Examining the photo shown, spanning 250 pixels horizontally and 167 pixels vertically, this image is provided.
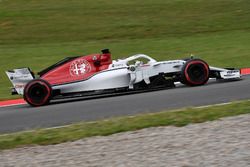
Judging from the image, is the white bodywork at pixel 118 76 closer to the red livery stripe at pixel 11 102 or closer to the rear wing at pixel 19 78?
the rear wing at pixel 19 78

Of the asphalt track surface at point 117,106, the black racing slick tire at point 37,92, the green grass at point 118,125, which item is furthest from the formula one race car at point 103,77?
the green grass at point 118,125

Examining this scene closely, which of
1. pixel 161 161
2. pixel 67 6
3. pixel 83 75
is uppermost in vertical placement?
pixel 67 6

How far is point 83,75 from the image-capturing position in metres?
12.8

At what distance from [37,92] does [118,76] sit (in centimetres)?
192

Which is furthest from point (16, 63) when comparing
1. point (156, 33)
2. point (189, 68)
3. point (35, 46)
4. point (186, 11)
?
point (186, 11)

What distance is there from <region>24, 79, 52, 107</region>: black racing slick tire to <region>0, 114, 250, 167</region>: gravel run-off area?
5.33m

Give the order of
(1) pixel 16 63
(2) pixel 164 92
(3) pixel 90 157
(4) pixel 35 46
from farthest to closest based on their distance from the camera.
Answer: (4) pixel 35 46, (1) pixel 16 63, (2) pixel 164 92, (3) pixel 90 157

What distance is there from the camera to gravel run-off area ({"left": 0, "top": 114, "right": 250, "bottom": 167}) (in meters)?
5.96

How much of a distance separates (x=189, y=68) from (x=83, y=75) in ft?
8.20

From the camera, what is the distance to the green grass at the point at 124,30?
73.0ft

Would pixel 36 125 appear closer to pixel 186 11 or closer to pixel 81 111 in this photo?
pixel 81 111

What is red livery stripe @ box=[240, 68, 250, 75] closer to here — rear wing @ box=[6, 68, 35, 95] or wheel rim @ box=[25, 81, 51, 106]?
wheel rim @ box=[25, 81, 51, 106]

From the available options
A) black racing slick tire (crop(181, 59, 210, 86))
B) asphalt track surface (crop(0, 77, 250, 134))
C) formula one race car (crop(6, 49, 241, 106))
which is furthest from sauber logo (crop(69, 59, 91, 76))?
black racing slick tire (crop(181, 59, 210, 86))

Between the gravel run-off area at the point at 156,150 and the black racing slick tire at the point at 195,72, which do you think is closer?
the gravel run-off area at the point at 156,150
